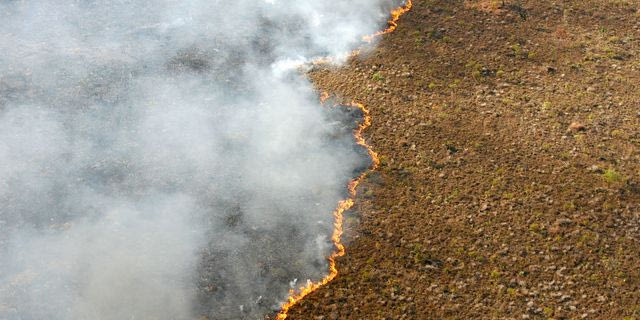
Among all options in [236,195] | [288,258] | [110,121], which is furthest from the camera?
[110,121]

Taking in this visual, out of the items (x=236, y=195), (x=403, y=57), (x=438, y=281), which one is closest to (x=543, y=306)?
(x=438, y=281)

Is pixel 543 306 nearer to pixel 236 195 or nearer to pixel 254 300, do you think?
pixel 254 300

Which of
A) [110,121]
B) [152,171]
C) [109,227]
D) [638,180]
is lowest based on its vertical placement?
[638,180]

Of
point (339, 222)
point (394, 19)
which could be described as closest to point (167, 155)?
point (339, 222)

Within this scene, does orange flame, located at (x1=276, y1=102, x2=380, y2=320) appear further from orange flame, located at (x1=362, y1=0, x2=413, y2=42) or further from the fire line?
orange flame, located at (x1=362, y1=0, x2=413, y2=42)

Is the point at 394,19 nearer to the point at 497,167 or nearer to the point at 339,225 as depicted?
the point at 497,167

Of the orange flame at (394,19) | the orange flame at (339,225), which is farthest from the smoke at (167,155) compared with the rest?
the orange flame at (394,19)
